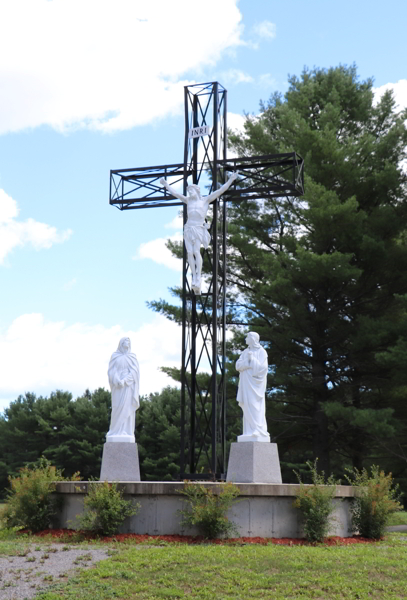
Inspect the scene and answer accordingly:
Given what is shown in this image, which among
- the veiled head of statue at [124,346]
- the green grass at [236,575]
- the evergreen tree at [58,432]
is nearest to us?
the green grass at [236,575]

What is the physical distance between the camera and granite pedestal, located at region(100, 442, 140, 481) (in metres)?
12.3

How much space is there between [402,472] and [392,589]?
1395 cm

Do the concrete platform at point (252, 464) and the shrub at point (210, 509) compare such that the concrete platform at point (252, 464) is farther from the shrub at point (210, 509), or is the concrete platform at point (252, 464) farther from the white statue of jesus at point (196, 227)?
the white statue of jesus at point (196, 227)

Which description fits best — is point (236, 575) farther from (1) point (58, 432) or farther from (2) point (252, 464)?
(1) point (58, 432)

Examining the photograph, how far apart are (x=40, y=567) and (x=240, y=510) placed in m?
3.32

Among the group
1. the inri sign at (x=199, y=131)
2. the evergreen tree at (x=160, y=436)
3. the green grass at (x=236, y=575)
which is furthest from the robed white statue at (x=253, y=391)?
the evergreen tree at (x=160, y=436)

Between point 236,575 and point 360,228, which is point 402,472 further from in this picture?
point 236,575

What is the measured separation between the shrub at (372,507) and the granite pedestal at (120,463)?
3.53 m

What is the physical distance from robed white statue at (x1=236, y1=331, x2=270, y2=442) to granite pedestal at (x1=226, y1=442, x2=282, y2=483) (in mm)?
166

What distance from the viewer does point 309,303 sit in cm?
2155

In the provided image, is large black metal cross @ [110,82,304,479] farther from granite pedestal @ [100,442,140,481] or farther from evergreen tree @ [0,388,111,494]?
evergreen tree @ [0,388,111,494]

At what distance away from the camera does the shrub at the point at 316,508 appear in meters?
10.8

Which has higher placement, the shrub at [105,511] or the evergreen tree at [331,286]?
the evergreen tree at [331,286]

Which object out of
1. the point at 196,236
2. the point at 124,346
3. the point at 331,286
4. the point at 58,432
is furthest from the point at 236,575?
the point at 58,432
